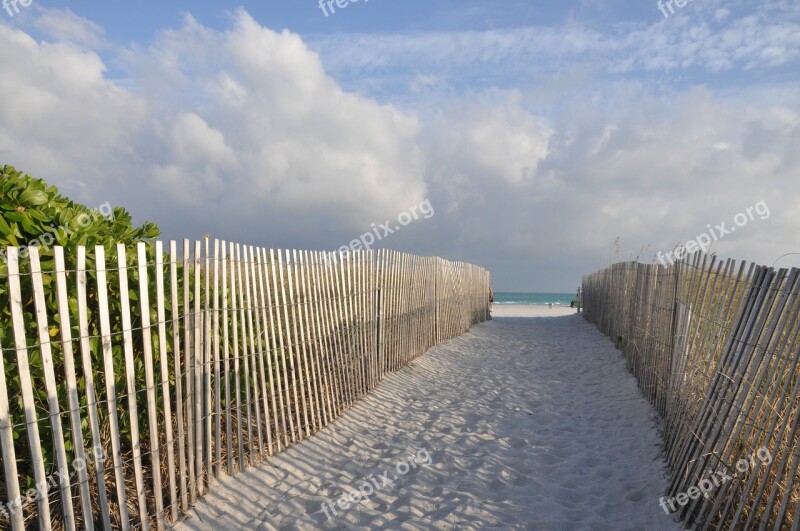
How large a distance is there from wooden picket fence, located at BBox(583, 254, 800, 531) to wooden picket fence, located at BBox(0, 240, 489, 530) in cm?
324

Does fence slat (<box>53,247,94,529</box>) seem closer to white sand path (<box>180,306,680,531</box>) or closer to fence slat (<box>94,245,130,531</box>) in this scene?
fence slat (<box>94,245,130,531</box>)

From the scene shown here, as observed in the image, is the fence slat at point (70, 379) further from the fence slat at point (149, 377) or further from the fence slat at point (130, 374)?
the fence slat at point (149, 377)

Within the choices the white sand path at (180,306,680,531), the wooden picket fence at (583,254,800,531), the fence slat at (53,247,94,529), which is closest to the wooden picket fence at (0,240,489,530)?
the fence slat at (53,247,94,529)

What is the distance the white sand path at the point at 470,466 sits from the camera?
153 inches

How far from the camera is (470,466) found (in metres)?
4.83

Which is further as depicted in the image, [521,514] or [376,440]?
[376,440]

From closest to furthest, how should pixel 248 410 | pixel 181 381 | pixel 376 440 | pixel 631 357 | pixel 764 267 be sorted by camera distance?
pixel 764 267 < pixel 181 381 < pixel 248 410 < pixel 376 440 < pixel 631 357

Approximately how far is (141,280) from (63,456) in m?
1.02

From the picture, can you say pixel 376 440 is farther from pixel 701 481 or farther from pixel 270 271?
pixel 701 481

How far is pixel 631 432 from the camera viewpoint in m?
5.80

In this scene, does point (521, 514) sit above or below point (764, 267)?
below

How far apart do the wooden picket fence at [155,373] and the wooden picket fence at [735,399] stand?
10.6 ft

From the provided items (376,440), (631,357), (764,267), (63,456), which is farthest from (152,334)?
(631,357)

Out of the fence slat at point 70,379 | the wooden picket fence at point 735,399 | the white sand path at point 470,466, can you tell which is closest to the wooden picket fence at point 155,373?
the fence slat at point 70,379
